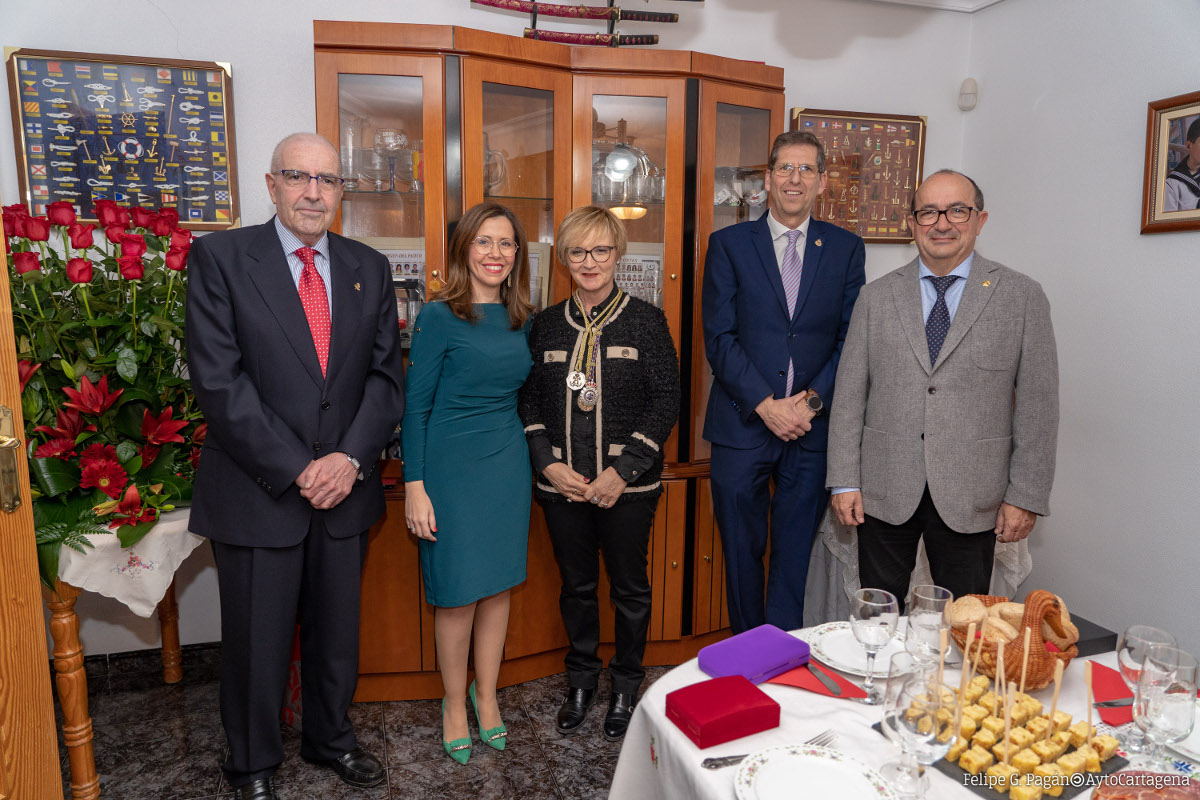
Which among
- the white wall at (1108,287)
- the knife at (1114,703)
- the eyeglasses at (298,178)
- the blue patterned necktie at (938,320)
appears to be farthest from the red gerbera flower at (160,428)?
the white wall at (1108,287)

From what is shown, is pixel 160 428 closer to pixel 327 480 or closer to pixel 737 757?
pixel 327 480

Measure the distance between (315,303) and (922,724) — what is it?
175 centimetres

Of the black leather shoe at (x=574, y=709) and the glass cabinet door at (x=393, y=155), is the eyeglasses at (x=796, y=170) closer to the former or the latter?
the glass cabinet door at (x=393, y=155)

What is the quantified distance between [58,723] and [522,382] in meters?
1.94

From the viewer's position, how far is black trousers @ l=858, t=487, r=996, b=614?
2141mm

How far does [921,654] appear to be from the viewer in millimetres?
1229

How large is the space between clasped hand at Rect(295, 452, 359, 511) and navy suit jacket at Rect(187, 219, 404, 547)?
26 millimetres

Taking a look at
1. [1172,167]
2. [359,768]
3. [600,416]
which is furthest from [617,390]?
[1172,167]

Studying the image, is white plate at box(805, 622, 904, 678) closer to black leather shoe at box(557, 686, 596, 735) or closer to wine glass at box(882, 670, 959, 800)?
wine glass at box(882, 670, 959, 800)

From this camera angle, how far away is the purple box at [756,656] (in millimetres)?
1312

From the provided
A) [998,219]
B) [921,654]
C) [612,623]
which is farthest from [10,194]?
[998,219]

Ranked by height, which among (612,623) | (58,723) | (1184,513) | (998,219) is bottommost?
(58,723)

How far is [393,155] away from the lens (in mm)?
2619

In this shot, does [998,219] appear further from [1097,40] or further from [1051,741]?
[1051,741]
